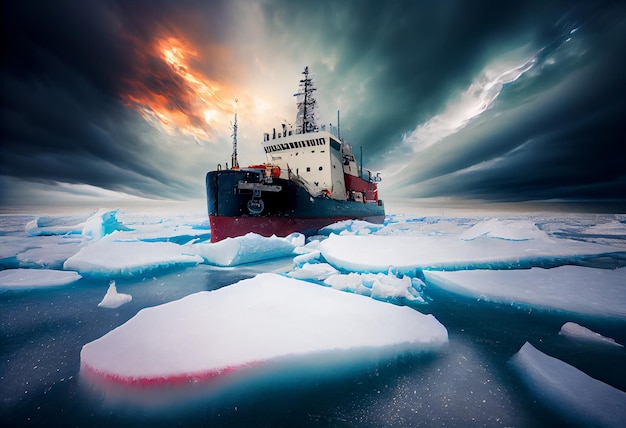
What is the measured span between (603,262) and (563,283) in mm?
5527

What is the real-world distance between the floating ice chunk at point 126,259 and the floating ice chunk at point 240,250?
519 mm

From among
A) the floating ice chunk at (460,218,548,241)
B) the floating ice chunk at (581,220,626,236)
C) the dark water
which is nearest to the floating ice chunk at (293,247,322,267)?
the dark water

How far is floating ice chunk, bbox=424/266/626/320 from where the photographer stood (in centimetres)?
350

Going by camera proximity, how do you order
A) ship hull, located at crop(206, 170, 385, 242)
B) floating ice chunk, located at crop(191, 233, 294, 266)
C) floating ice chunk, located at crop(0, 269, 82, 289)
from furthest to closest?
ship hull, located at crop(206, 170, 385, 242)
floating ice chunk, located at crop(191, 233, 294, 266)
floating ice chunk, located at crop(0, 269, 82, 289)

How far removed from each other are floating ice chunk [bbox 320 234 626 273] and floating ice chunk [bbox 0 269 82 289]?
21.5 feet

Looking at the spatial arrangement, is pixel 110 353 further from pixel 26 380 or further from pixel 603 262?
pixel 603 262

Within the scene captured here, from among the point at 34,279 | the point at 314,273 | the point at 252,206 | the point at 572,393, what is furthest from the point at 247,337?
the point at 252,206

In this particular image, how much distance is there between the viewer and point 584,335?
289 cm

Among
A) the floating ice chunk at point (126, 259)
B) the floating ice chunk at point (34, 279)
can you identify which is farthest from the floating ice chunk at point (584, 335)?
the floating ice chunk at point (34, 279)

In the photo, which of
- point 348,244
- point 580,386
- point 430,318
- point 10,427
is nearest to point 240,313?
point 10,427

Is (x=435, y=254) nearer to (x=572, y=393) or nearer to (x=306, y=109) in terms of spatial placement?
(x=572, y=393)

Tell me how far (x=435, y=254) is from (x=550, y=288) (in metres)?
2.32

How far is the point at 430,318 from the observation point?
2959 millimetres

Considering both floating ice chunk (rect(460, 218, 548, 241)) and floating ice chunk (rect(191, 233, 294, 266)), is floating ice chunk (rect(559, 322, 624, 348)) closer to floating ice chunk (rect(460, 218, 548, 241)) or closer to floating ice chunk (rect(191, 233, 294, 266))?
floating ice chunk (rect(191, 233, 294, 266))
